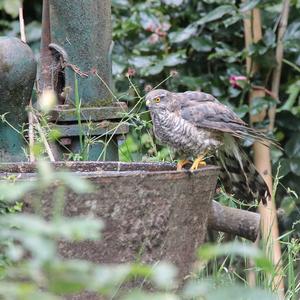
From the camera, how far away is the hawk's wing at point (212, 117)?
3014 mm

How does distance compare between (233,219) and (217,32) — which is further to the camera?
(217,32)

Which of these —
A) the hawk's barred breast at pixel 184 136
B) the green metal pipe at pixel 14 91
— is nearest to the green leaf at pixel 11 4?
the green metal pipe at pixel 14 91

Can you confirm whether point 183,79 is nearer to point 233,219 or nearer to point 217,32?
point 217,32

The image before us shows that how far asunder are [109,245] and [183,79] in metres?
2.59

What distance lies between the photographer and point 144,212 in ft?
6.73

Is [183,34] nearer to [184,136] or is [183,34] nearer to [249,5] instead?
[249,5]

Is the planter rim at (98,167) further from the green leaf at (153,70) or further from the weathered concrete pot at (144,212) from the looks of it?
the green leaf at (153,70)

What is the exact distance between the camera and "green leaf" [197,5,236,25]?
4.33 m

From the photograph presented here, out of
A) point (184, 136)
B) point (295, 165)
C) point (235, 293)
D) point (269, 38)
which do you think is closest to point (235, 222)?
point (184, 136)

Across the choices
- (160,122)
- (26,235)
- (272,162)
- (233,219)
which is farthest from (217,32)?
(26,235)

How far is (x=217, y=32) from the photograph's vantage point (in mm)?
4668

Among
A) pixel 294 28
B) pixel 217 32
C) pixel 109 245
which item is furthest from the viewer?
pixel 217 32

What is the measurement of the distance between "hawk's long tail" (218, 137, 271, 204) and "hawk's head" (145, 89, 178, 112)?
255 mm

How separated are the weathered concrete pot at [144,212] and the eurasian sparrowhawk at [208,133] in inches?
28.7
